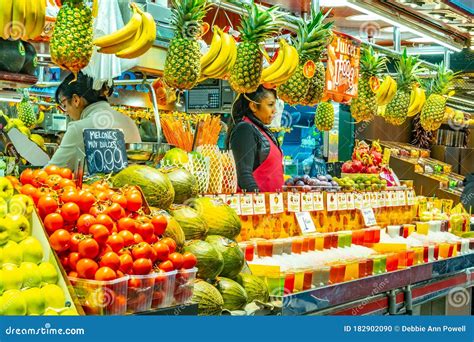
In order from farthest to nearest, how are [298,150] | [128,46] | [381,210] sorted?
[298,150]
[381,210]
[128,46]

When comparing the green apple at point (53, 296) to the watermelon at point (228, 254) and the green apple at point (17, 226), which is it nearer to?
the green apple at point (17, 226)

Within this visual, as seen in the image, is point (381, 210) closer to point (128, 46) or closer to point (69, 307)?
point (128, 46)

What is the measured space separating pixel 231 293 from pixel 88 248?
33.8 inches

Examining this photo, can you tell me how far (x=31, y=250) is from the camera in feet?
8.01

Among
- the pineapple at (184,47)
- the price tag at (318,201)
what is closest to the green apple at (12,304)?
the pineapple at (184,47)

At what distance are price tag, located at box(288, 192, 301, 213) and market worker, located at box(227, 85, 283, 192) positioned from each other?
623 millimetres

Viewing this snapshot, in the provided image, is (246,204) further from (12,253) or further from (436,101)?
(436,101)

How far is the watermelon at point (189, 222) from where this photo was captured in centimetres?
322

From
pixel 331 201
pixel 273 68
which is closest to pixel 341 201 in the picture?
pixel 331 201

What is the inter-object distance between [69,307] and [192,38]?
2.26 m

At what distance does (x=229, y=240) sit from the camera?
11.1 feet

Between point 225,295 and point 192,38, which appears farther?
point 192,38

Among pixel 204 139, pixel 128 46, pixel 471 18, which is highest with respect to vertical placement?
pixel 471 18

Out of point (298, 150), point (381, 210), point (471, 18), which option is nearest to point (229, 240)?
point (381, 210)
